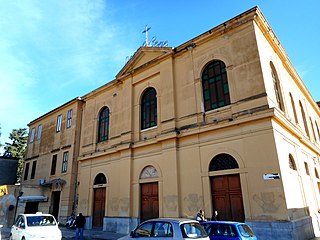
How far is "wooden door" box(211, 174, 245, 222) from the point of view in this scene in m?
11.2

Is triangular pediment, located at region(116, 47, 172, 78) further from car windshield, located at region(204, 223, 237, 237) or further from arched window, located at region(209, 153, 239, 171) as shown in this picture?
car windshield, located at region(204, 223, 237, 237)

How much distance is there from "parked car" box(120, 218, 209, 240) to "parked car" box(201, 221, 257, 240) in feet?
3.46

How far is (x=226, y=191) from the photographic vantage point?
11.7m

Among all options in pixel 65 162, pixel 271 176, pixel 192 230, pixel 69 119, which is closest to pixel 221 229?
pixel 192 230

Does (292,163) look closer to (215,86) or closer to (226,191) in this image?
(226,191)

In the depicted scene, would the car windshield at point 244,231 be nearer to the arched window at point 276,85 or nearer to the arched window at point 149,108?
the arched window at point 276,85

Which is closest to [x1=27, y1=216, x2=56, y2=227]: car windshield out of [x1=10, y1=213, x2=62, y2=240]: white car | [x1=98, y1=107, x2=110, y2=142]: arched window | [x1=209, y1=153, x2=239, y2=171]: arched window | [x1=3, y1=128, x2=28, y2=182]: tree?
[x1=10, y1=213, x2=62, y2=240]: white car

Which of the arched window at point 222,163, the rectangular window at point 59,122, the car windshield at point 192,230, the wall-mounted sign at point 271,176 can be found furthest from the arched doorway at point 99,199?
the car windshield at point 192,230

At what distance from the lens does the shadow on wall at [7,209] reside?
64.8 ft

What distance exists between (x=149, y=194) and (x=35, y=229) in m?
6.61

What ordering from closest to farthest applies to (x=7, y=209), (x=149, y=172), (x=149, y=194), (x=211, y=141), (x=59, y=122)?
(x=211, y=141) → (x=149, y=194) → (x=149, y=172) → (x=7, y=209) → (x=59, y=122)

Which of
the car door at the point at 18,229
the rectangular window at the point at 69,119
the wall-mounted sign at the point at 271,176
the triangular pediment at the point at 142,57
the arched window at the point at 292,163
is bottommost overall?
the car door at the point at 18,229

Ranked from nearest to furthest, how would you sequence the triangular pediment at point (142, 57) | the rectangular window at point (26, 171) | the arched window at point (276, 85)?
the arched window at point (276, 85)
the triangular pediment at point (142, 57)
the rectangular window at point (26, 171)

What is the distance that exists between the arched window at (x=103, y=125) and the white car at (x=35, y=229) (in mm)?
8832
